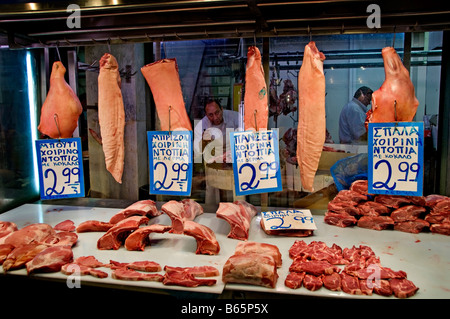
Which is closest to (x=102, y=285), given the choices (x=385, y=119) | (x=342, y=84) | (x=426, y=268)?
(x=426, y=268)

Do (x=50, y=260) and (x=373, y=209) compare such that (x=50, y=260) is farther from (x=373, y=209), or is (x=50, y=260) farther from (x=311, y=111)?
(x=373, y=209)

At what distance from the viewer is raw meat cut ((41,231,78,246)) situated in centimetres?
269

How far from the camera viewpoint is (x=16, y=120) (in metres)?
3.92

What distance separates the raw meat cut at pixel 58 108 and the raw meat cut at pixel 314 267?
7.64ft

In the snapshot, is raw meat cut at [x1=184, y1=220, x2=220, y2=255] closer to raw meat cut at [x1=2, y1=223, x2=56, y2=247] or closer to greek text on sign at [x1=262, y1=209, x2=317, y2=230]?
greek text on sign at [x1=262, y1=209, x2=317, y2=230]

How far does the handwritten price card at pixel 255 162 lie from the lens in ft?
9.39

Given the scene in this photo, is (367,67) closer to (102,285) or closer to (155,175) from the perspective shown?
(155,175)

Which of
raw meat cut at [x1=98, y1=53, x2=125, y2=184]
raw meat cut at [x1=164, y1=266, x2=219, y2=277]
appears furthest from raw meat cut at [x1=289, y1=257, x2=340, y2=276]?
raw meat cut at [x1=98, y1=53, x2=125, y2=184]

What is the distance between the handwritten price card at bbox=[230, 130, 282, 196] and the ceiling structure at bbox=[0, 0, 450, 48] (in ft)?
2.79

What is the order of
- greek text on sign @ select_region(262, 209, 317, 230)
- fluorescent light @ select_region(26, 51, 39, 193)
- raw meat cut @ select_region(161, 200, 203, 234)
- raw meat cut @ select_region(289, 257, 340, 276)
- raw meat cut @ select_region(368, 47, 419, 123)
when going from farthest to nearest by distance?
fluorescent light @ select_region(26, 51, 39, 193), raw meat cut @ select_region(161, 200, 203, 234), greek text on sign @ select_region(262, 209, 317, 230), raw meat cut @ select_region(368, 47, 419, 123), raw meat cut @ select_region(289, 257, 340, 276)

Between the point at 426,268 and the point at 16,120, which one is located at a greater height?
the point at 16,120

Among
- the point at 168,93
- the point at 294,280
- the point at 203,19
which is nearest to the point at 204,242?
the point at 294,280

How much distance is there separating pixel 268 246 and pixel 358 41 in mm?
3688

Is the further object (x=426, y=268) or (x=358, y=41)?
(x=358, y=41)
